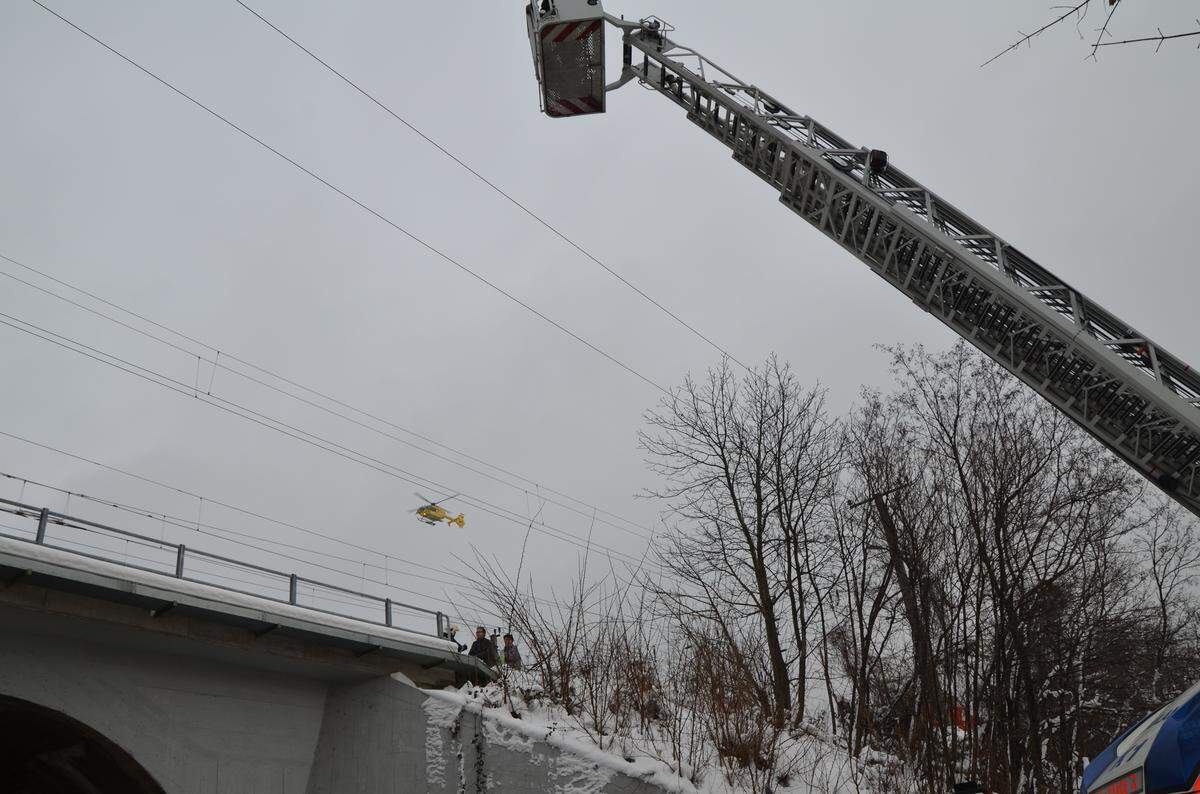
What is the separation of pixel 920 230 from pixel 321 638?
40.4 ft

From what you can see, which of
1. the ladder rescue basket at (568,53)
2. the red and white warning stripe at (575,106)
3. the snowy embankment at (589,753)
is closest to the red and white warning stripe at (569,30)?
the ladder rescue basket at (568,53)

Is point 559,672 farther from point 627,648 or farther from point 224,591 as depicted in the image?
point 224,591

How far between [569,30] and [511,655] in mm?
8515

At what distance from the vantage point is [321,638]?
1670 centimetres

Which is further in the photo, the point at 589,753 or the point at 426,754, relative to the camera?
the point at 426,754

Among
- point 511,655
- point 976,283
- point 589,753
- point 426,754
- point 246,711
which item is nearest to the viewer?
point 976,283

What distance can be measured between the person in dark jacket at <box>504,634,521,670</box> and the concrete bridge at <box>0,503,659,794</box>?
98 cm

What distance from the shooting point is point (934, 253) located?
396 inches

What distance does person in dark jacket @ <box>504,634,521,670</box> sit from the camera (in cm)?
1327

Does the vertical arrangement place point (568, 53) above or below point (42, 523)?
above

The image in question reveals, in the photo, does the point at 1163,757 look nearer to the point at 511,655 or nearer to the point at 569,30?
the point at 569,30

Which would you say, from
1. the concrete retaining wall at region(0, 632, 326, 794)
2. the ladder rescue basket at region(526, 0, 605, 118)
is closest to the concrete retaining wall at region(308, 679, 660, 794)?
the concrete retaining wall at region(0, 632, 326, 794)

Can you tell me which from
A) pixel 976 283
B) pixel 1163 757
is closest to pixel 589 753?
pixel 976 283

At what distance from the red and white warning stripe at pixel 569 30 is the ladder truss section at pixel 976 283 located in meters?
1.50
